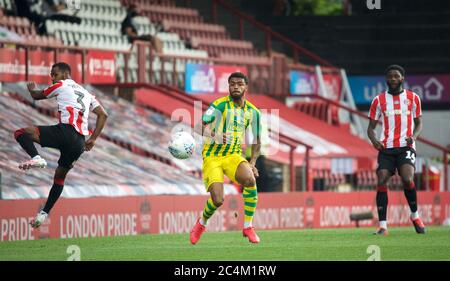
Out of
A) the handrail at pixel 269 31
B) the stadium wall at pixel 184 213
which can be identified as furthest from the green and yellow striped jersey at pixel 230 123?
the handrail at pixel 269 31

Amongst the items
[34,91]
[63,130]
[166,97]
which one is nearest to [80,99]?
[63,130]

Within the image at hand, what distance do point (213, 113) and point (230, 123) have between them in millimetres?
302

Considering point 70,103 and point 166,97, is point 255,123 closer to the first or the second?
point 70,103

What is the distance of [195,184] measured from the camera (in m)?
25.9

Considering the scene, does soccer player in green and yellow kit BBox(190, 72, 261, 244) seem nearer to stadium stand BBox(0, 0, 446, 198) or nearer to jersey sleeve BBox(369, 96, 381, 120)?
jersey sleeve BBox(369, 96, 381, 120)

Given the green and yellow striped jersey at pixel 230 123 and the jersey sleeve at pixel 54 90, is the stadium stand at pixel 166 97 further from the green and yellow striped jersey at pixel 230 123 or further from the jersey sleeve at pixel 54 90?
the green and yellow striped jersey at pixel 230 123

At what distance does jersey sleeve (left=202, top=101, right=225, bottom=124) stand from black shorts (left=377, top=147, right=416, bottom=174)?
3.17 metres

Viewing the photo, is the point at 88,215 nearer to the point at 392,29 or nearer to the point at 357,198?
the point at 357,198

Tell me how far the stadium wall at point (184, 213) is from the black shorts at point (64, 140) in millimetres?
2160

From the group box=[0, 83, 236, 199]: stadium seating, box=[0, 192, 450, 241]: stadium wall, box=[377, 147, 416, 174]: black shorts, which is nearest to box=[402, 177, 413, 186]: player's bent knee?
box=[377, 147, 416, 174]: black shorts

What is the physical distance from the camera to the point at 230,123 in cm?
1634

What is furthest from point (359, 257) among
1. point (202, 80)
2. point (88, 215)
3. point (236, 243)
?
point (202, 80)

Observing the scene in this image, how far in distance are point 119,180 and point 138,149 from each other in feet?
11.1
